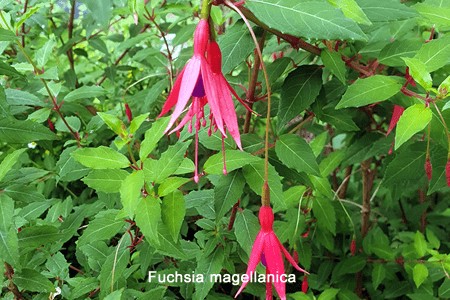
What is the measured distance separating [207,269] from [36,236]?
0.35 metres

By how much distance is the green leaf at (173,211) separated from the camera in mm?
571

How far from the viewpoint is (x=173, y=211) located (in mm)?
575

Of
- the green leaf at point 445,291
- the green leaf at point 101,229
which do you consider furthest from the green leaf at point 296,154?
the green leaf at point 445,291

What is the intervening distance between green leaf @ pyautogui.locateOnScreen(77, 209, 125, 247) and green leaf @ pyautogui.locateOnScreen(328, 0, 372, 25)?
0.52 meters

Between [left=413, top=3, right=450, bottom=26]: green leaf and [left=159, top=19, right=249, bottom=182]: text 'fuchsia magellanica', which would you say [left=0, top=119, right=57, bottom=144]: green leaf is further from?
[left=413, top=3, right=450, bottom=26]: green leaf

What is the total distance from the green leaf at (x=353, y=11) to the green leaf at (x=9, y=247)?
2.04 ft

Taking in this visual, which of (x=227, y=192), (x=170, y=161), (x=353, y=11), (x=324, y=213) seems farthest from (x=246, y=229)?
(x=353, y=11)

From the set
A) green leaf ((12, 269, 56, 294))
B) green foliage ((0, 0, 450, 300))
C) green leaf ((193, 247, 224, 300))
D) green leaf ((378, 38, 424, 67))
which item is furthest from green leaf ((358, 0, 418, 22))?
green leaf ((12, 269, 56, 294))

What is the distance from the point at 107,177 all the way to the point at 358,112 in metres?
0.73

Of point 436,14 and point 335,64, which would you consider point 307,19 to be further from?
point 436,14

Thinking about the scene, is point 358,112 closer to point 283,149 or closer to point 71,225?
point 283,149

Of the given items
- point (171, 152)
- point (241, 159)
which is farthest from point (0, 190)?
point (241, 159)

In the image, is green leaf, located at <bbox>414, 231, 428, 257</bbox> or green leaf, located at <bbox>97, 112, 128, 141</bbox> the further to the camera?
green leaf, located at <bbox>414, 231, 428, 257</bbox>

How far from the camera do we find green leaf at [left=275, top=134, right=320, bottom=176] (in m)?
0.61
